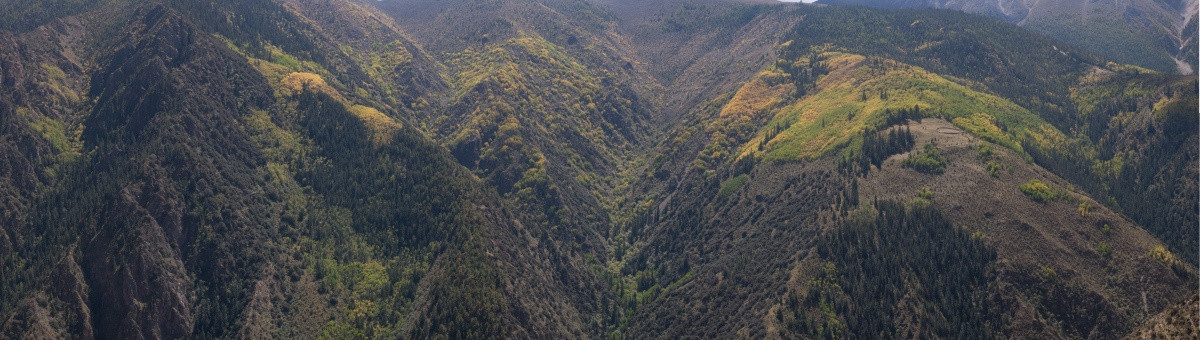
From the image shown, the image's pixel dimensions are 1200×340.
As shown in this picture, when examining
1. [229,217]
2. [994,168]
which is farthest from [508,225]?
[994,168]

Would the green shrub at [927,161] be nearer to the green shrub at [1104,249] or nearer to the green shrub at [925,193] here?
the green shrub at [925,193]

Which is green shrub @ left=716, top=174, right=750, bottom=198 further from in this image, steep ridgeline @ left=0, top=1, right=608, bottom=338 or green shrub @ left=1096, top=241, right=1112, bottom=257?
green shrub @ left=1096, top=241, right=1112, bottom=257

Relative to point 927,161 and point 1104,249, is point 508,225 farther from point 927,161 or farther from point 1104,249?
point 1104,249

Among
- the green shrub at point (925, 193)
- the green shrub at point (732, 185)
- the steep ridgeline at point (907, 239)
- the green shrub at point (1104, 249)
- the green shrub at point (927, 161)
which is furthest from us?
the green shrub at point (732, 185)

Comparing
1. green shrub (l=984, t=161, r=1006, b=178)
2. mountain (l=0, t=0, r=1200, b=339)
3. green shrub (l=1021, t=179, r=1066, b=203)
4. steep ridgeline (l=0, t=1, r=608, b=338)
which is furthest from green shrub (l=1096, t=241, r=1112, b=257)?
steep ridgeline (l=0, t=1, r=608, b=338)

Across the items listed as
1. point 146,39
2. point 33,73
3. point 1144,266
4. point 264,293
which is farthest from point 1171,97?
point 33,73

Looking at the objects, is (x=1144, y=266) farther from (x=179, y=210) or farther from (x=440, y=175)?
(x=179, y=210)

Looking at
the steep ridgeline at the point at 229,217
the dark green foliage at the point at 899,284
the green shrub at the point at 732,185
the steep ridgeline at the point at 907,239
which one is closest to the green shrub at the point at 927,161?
the steep ridgeline at the point at 907,239
